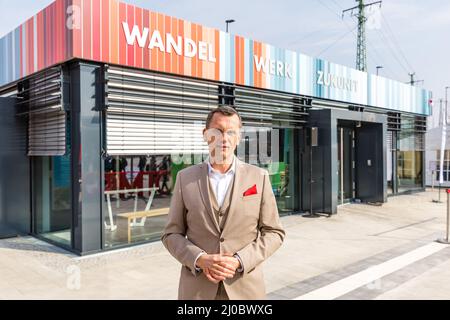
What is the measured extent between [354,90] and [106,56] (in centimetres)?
811

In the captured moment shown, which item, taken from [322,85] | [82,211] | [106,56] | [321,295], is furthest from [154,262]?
→ [322,85]

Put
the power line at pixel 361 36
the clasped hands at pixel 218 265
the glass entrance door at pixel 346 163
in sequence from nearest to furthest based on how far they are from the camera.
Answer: the clasped hands at pixel 218 265 → the glass entrance door at pixel 346 163 → the power line at pixel 361 36

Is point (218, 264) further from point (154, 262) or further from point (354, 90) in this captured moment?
point (354, 90)

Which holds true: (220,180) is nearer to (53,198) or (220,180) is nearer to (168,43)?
(168,43)

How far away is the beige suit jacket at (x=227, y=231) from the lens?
6.87 feet

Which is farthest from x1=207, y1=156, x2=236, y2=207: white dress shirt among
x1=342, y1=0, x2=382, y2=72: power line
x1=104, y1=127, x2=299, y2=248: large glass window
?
x1=342, y1=0, x2=382, y2=72: power line

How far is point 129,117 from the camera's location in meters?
6.71

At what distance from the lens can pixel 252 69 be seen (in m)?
8.89

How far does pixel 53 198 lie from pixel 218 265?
20.9 feet

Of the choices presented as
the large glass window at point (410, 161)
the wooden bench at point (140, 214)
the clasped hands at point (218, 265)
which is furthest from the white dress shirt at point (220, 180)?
the large glass window at point (410, 161)

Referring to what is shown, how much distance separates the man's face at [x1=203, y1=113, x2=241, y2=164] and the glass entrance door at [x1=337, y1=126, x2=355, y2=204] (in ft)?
33.6

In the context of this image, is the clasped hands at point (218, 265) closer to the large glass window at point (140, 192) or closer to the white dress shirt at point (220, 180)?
the white dress shirt at point (220, 180)

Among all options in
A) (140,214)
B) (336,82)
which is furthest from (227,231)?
(336,82)

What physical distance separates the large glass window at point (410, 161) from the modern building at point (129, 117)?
512cm
